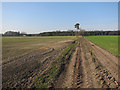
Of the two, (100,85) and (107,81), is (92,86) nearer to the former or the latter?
(100,85)

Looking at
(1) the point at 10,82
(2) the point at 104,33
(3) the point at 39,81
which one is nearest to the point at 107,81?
(3) the point at 39,81

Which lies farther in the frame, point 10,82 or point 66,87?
point 10,82

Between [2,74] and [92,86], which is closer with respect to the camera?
[92,86]

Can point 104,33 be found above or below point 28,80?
Answer: above

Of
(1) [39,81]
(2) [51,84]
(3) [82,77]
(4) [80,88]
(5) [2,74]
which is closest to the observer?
(4) [80,88]

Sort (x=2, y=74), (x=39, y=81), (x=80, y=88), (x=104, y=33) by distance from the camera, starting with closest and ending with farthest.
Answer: (x=80, y=88)
(x=39, y=81)
(x=2, y=74)
(x=104, y=33)

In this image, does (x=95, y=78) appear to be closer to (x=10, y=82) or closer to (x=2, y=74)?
(x=10, y=82)

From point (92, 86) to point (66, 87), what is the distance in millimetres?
1211

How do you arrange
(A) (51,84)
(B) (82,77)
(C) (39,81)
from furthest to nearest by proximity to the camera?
(B) (82,77)
(C) (39,81)
(A) (51,84)

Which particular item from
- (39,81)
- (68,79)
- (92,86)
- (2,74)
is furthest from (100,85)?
(2,74)

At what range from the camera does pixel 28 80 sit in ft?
16.4

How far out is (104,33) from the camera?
109938mm

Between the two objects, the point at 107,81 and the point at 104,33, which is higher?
the point at 104,33

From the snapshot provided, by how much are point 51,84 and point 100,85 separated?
92.1 inches
